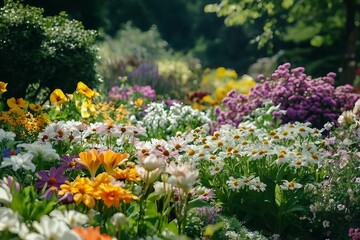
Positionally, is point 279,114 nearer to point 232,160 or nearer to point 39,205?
point 232,160

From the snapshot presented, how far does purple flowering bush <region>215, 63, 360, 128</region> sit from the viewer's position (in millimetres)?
7277

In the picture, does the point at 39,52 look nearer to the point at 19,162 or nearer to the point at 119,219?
the point at 19,162

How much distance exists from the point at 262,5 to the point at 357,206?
5976 mm

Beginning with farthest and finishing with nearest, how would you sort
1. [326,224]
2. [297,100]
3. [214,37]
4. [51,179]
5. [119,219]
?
[214,37]
[297,100]
[326,224]
[51,179]
[119,219]

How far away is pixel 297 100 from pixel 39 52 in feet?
10.3

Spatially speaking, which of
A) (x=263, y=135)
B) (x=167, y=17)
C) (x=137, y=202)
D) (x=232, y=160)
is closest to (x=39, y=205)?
(x=137, y=202)

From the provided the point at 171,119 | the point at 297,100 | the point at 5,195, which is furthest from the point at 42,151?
the point at 297,100

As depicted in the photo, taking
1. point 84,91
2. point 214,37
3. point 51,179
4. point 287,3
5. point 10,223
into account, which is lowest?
point 10,223

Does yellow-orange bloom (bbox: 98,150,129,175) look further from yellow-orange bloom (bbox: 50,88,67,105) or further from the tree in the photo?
the tree

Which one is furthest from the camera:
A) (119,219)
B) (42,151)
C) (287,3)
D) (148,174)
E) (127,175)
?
(287,3)

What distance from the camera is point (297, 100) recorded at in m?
7.48

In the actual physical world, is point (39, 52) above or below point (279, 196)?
above

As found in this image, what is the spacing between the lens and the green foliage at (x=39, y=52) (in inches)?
275

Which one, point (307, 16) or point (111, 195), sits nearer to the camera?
point (111, 195)
